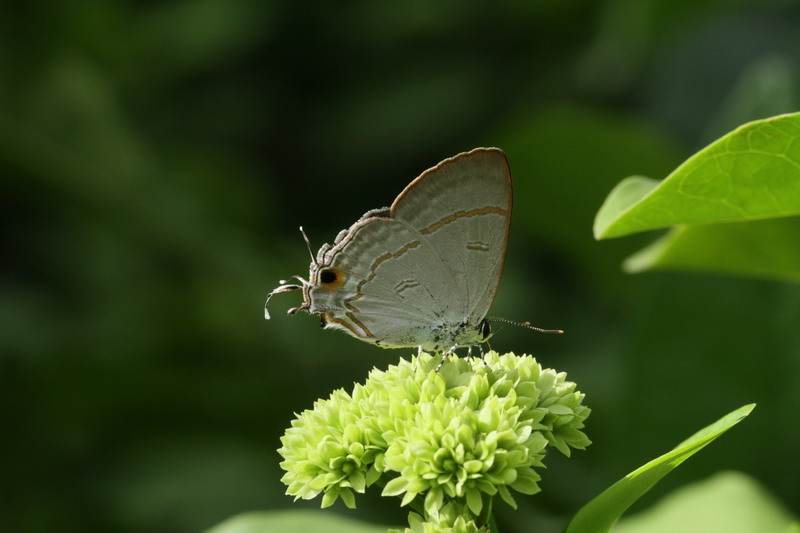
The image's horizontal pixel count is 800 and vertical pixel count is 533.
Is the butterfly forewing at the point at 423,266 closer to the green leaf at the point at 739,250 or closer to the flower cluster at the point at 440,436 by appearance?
the flower cluster at the point at 440,436

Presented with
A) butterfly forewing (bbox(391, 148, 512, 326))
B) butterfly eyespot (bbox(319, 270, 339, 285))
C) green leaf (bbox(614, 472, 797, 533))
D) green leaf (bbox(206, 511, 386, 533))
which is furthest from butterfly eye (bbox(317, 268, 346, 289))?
green leaf (bbox(614, 472, 797, 533))

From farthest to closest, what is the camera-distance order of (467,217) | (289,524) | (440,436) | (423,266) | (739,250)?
1. (739,250)
2. (289,524)
3. (423,266)
4. (467,217)
5. (440,436)

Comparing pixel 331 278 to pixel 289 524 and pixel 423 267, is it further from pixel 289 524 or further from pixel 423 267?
pixel 289 524

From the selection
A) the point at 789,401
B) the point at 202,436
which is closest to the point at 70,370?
the point at 202,436

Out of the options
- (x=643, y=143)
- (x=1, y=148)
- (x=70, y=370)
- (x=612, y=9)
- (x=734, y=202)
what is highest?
(x=1, y=148)

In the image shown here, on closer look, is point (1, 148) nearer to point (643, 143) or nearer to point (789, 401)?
point (643, 143)

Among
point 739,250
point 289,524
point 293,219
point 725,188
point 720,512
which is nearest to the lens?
point 725,188

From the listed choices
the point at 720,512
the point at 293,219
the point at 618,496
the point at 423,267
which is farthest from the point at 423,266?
the point at 293,219
